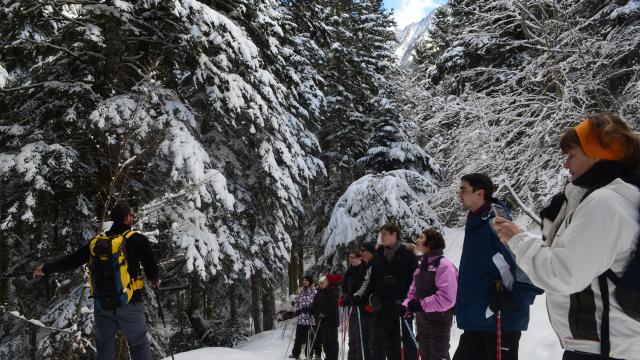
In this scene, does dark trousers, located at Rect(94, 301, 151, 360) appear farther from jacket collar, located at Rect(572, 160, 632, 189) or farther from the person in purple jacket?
jacket collar, located at Rect(572, 160, 632, 189)

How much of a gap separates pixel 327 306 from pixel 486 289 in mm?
5710

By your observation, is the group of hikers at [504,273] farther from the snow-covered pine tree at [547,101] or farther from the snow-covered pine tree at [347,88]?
the snow-covered pine tree at [347,88]

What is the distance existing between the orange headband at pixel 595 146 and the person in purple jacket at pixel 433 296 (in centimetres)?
286

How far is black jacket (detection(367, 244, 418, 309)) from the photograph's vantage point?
17.9 feet

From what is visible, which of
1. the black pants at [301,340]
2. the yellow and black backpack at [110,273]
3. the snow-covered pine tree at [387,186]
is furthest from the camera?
the snow-covered pine tree at [387,186]

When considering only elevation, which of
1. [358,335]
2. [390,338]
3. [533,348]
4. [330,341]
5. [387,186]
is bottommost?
[533,348]

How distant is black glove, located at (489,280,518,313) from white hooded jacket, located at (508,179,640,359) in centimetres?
102

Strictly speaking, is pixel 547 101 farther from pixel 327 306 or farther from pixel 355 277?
pixel 327 306

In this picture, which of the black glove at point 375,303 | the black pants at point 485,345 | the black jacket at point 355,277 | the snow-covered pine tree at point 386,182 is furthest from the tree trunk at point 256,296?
the black pants at point 485,345

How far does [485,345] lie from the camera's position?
121 inches

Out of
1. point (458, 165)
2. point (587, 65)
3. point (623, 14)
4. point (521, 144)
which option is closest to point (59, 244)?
point (458, 165)

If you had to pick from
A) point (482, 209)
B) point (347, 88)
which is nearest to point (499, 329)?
point (482, 209)

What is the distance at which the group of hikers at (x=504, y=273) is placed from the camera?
1.71m

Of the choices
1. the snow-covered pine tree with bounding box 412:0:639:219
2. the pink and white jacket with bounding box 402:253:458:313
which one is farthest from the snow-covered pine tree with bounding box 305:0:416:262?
the pink and white jacket with bounding box 402:253:458:313
